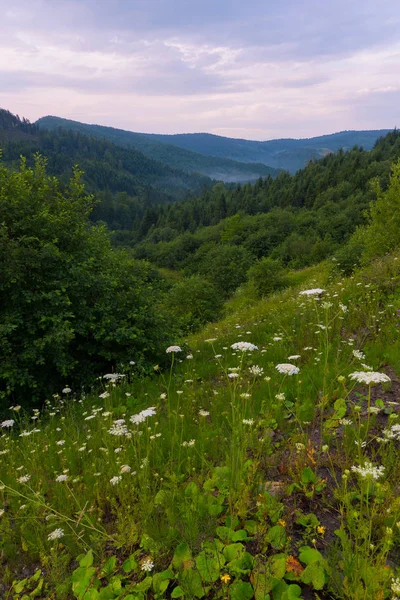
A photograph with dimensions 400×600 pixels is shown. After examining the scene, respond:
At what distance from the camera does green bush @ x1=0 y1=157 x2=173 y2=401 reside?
713cm

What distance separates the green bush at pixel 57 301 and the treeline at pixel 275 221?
41.0 metres

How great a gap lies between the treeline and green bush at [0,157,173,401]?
4096 centimetres

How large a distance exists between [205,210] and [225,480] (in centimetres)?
13769

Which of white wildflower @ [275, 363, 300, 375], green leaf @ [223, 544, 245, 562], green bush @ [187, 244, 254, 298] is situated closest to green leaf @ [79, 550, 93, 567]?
green leaf @ [223, 544, 245, 562]

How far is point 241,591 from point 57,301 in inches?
→ 248

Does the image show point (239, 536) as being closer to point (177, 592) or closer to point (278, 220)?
point (177, 592)

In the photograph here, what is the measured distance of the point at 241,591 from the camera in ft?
7.37

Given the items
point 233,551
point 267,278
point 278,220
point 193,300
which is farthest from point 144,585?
point 278,220

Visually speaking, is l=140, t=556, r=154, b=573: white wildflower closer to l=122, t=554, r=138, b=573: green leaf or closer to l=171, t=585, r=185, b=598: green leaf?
l=122, t=554, r=138, b=573: green leaf

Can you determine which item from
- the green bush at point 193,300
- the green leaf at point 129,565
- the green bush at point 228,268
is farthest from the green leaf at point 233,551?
the green bush at point 228,268

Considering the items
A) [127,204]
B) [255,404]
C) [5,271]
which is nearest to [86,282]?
[5,271]

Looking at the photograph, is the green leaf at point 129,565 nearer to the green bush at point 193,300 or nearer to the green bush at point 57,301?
the green bush at point 57,301

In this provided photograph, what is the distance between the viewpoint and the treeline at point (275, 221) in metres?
70.1

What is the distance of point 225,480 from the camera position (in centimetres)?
304
